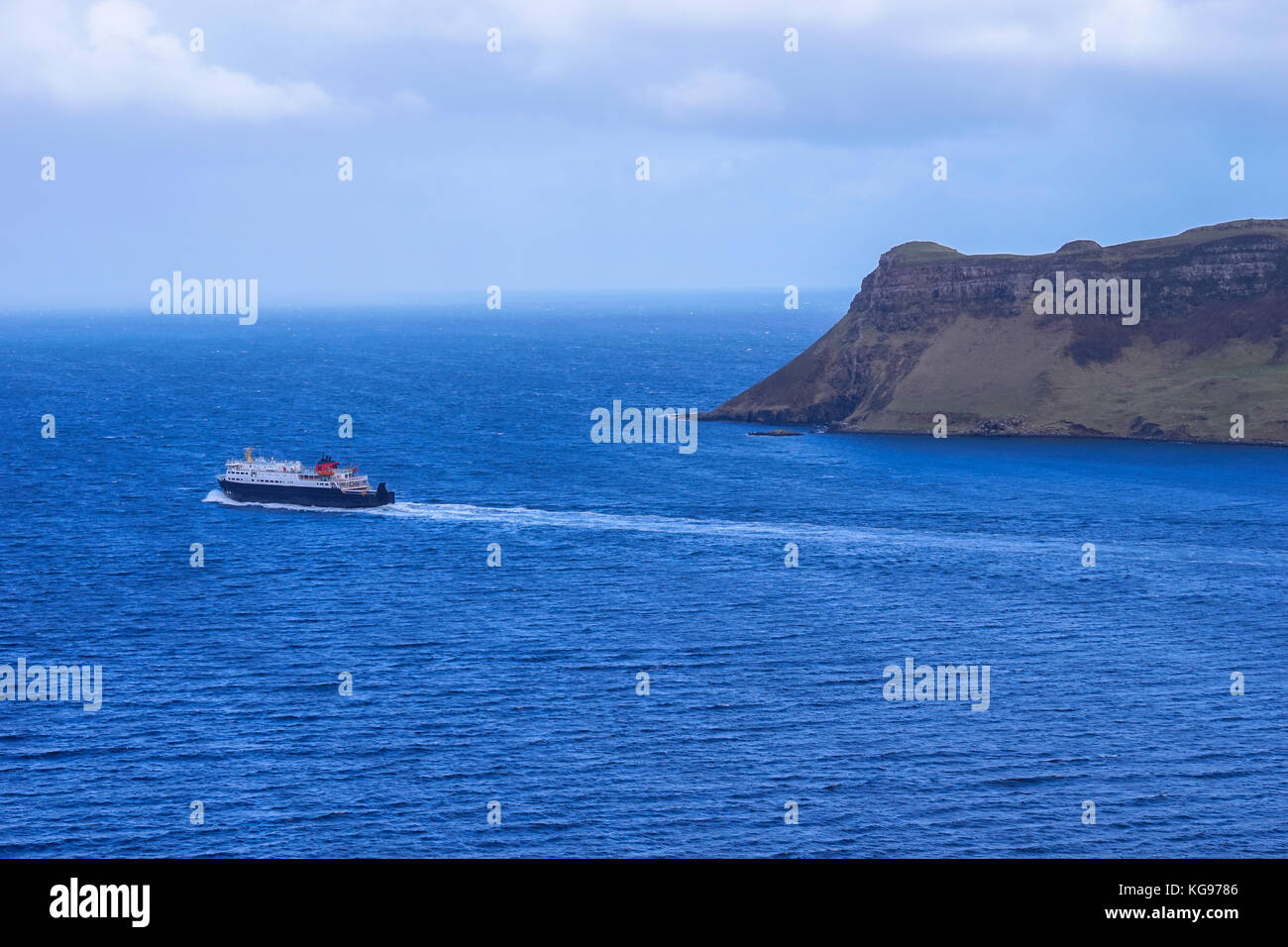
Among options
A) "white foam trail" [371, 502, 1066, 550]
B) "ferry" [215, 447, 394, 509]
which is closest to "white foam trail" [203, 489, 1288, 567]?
"white foam trail" [371, 502, 1066, 550]

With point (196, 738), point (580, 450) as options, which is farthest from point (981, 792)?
point (580, 450)

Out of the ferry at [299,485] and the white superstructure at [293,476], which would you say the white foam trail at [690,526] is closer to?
the ferry at [299,485]

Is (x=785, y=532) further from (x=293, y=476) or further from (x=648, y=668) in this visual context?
(x=293, y=476)

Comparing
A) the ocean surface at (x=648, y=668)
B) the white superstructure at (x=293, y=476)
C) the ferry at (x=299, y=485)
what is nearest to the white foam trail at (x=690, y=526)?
the ocean surface at (x=648, y=668)

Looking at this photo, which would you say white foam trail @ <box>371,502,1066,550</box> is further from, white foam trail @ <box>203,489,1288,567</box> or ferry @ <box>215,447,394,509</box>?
ferry @ <box>215,447,394,509</box>

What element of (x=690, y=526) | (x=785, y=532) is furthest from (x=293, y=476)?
(x=785, y=532)
